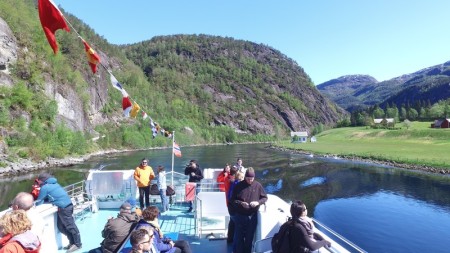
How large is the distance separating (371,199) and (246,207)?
23587 mm

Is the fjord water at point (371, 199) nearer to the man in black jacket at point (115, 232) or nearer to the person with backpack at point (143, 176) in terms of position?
the person with backpack at point (143, 176)

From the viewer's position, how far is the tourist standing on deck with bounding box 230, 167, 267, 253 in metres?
6.74

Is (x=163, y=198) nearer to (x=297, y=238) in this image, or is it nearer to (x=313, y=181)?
(x=297, y=238)

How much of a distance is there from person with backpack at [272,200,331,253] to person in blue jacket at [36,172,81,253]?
5.04 meters

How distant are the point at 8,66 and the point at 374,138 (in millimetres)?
84658

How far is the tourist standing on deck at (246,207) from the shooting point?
6742 mm

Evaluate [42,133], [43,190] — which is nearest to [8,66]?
[42,133]

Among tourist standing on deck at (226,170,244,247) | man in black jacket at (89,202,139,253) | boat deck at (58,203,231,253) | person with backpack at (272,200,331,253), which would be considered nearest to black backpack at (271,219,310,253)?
person with backpack at (272,200,331,253)

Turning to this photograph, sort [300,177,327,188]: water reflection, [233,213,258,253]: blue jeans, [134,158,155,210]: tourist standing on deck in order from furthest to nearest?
[300,177,327,188]: water reflection < [134,158,155,210]: tourist standing on deck < [233,213,258,253]: blue jeans

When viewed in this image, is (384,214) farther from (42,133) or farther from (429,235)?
(42,133)

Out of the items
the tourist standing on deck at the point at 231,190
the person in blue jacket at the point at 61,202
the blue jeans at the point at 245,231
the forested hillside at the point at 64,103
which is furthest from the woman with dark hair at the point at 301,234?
the forested hillside at the point at 64,103

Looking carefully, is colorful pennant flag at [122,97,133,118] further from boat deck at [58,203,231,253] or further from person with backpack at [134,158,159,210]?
boat deck at [58,203,231,253]

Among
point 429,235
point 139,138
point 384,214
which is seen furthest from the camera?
point 139,138

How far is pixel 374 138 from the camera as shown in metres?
91.4
